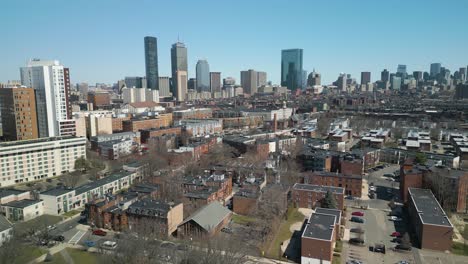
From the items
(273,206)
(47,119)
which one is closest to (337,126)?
(273,206)

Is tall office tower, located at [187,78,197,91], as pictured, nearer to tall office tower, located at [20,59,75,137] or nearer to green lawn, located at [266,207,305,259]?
tall office tower, located at [20,59,75,137]

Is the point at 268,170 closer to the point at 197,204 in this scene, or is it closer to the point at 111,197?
the point at 197,204

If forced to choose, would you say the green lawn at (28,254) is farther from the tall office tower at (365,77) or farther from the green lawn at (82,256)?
the tall office tower at (365,77)

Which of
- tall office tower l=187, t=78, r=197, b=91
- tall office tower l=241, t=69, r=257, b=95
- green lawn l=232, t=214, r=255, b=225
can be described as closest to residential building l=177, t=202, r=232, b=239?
green lawn l=232, t=214, r=255, b=225

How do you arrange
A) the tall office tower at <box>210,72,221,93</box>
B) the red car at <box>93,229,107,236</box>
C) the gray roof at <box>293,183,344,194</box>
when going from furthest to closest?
the tall office tower at <box>210,72,221,93</box>
the gray roof at <box>293,183,344,194</box>
the red car at <box>93,229,107,236</box>

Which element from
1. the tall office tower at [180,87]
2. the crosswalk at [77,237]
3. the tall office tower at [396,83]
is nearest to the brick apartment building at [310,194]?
the crosswalk at [77,237]

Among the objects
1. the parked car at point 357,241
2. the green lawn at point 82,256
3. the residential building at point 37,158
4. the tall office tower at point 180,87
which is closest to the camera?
the green lawn at point 82,256

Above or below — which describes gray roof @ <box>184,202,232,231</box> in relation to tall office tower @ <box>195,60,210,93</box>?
below
